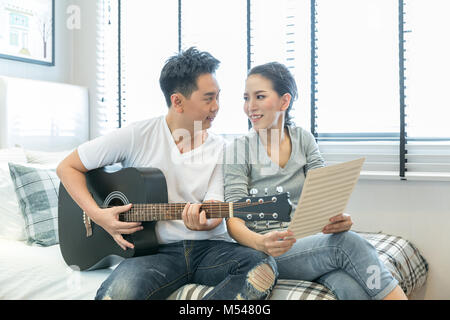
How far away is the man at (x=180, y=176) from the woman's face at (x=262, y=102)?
0.13 meters

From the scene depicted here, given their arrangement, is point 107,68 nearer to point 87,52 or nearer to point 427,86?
point 87,52

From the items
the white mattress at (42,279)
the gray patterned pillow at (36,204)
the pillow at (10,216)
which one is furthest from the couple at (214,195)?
the pillow at (10,216)

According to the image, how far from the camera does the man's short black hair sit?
5.13 feet

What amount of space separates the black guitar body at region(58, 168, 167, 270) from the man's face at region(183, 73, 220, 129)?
0.25 m

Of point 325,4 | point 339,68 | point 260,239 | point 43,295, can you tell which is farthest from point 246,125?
point 43,295

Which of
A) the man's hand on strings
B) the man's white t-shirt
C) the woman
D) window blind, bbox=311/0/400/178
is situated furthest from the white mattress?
window blind, bbox=311/0/400/178

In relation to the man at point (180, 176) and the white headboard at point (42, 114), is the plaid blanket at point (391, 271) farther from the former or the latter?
the white headboard at point (42, 114)

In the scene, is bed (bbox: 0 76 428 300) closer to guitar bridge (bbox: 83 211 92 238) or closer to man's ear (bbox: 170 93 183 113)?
guitar bridge (bbox: 83 211 92 238)

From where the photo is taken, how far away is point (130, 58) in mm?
2771

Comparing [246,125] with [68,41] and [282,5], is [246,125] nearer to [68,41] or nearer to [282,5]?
[282,5]

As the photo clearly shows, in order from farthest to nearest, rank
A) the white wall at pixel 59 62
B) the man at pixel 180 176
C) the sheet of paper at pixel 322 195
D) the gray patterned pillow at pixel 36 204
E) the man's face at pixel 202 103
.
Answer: the white wall at pixel 59 62, the gray patterned pillow at pixel 36 204, the man's face at pixel 202 103, the man at pixel 180 176, the sheet of paper at pixel 322 195

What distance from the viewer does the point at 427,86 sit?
6.31 feet

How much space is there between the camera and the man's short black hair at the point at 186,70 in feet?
5.13

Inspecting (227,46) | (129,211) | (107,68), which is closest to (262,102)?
(129,211)
